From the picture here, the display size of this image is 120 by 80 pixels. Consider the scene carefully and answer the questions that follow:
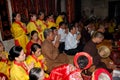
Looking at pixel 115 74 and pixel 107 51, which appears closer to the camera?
pixel 115 74

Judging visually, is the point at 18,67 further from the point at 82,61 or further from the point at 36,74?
the point at 82,61

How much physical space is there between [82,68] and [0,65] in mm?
1324

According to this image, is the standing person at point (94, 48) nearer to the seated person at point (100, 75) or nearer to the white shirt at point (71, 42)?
the seated person at point (100, 75)

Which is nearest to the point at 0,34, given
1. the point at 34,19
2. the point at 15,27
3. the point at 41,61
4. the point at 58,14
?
the point at 15,27

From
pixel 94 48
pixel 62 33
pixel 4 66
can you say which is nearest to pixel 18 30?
pixel 62 33

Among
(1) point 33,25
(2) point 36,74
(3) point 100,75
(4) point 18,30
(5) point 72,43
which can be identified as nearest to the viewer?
(3) point 100,75

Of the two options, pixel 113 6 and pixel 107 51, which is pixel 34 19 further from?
pixel 113 6

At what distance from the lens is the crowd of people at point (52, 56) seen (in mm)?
2031

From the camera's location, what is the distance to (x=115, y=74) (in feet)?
7.29

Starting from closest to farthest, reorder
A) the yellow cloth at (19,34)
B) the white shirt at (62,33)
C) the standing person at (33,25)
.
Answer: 1. the yellow cloth at (19,34)
2. the standing person at (33,25)
3. the white shirt at (62,33)

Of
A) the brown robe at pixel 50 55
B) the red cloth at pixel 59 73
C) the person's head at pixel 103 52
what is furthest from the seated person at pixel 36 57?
the person's head at pixel 103 52

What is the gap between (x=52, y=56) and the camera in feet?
9.66

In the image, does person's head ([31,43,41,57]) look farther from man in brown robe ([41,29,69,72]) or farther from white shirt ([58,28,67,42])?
white shirt ([58,28,67,42])

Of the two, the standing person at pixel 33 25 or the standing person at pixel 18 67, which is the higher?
the standing person at pixel 33 25
